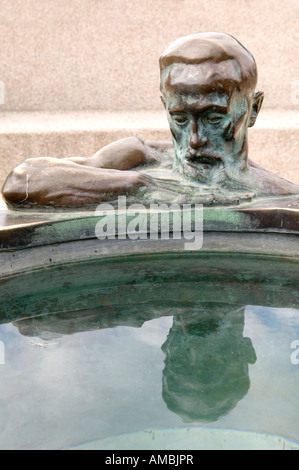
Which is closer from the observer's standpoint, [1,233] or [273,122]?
[1,233]

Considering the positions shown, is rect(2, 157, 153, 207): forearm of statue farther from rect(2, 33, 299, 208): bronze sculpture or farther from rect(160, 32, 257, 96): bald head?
rect(160, 32, 257, 96): bald head

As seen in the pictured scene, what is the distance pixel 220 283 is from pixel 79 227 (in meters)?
0.44

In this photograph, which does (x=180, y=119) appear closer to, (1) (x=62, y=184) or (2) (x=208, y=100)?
(2) (x=208, y=100)

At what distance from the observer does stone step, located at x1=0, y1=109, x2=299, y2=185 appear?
12.9 ft

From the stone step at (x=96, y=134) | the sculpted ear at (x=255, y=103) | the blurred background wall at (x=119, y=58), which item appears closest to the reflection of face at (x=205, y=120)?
the sculpted ear at (x=255, y=103)

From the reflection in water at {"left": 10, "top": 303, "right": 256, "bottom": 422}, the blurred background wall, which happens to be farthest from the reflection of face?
the blurred background wall

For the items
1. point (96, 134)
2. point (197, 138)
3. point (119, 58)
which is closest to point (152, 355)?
point (197, 138)

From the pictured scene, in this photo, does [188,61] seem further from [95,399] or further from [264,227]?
[95,399]

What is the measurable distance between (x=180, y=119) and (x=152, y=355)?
0.88 m

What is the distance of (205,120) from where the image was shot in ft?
6.18

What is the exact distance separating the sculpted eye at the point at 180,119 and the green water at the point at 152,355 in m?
0.44

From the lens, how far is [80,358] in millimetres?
1278

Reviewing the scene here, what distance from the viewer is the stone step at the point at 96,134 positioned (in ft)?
12.9
